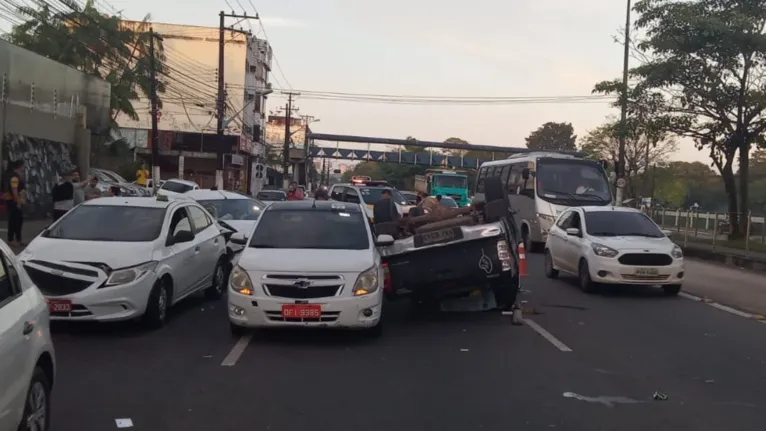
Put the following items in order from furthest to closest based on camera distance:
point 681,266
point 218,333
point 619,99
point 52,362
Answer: point 619,99 < point 681,266 < point 218,333 < point 52,362

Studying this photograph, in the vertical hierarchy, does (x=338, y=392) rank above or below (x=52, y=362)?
below

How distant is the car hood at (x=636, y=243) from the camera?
1452 cm

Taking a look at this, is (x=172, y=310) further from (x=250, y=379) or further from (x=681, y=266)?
(x=681, y=266)

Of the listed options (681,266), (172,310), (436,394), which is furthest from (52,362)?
(681,266)

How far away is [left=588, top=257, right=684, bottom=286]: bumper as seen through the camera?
47.2ft

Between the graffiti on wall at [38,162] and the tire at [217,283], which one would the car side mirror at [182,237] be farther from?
the graffiti on wall at [38,162]

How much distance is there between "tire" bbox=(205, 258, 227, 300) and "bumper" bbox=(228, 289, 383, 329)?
3.86 m

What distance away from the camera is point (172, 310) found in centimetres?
1185

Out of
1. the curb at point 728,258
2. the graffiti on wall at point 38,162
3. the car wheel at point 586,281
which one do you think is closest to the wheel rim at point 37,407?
the car wheel at point 586,281

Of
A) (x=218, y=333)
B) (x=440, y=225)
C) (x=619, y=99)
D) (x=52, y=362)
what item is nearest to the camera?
(x=52, y=362)

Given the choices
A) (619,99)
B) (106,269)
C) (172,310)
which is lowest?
(172,310)

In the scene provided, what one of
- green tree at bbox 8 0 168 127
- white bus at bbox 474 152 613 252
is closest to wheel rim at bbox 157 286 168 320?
white bus at bbox 474 152 613 252

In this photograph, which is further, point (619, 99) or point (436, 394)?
point (619, 99)

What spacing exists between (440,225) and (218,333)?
340 cm
